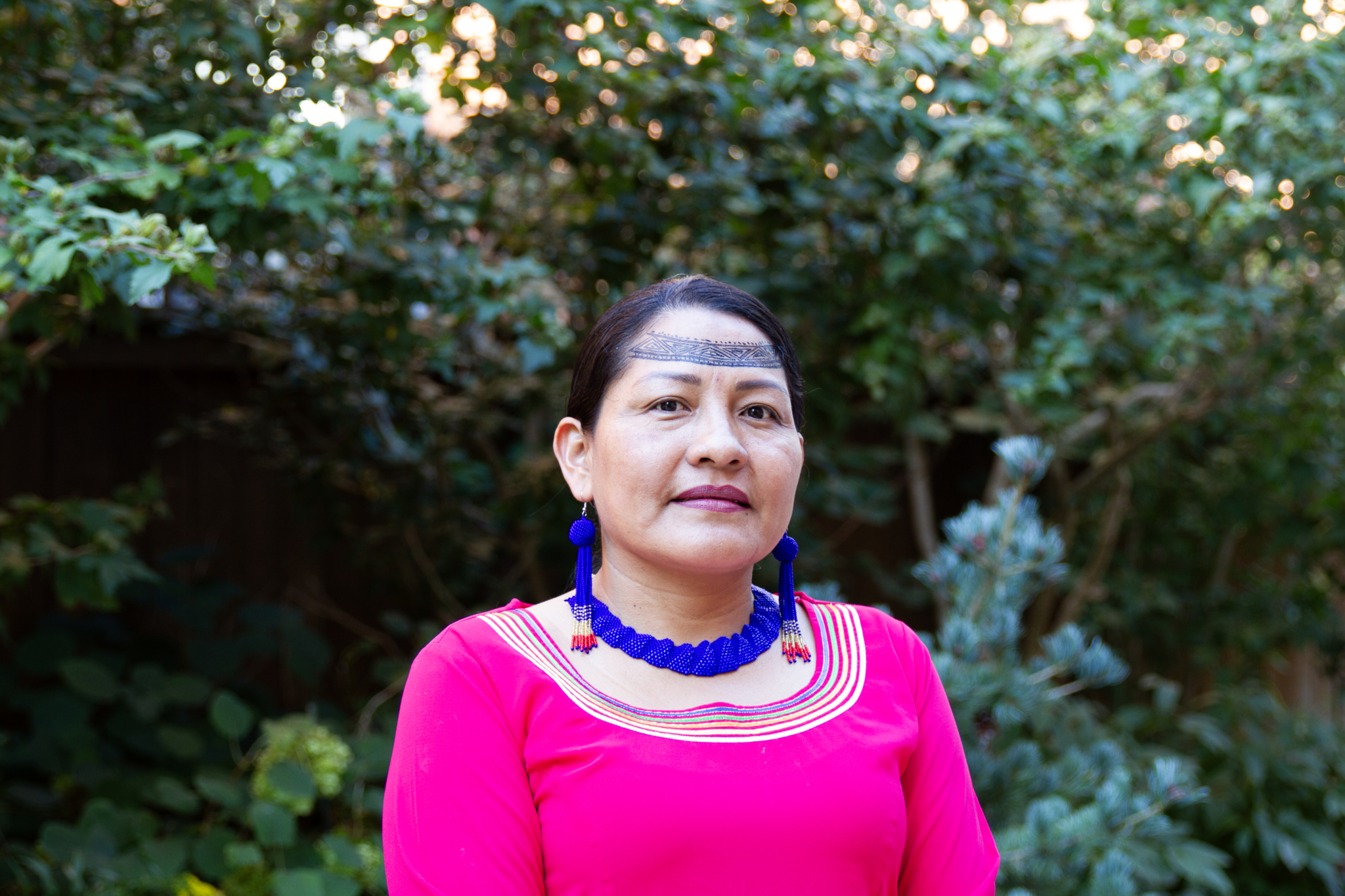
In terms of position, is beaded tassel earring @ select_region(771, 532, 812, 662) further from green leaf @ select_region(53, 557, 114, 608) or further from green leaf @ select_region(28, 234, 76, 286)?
green leaf @ select_region(53, 557, 114, 608)

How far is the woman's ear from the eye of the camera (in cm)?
138

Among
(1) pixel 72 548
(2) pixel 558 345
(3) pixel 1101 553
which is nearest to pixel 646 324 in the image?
(2) pixel 558 345

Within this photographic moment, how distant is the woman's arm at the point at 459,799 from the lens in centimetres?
110

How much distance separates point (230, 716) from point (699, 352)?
238 centimetres

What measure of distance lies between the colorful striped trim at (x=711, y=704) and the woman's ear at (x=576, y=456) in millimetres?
178

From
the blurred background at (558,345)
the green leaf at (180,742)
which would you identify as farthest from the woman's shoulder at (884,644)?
the green leaf at (180,742)

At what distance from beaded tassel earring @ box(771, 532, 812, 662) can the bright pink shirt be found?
7 cm

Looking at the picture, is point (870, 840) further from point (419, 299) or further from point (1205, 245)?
point (1205, 245)

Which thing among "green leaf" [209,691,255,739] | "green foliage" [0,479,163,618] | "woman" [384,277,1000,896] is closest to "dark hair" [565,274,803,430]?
"woman" [384,277,1000,896]

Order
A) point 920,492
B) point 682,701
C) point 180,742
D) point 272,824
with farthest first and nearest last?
point 920,492
point 180,742
point 272,824
point 682,701

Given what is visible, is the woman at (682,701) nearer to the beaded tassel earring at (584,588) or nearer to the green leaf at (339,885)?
the beaded tassel earring at (584,588)

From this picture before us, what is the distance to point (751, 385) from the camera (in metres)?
1.29

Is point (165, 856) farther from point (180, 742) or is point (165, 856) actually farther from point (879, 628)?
point (879, 628)

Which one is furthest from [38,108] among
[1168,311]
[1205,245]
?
[1205,245]
